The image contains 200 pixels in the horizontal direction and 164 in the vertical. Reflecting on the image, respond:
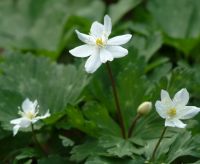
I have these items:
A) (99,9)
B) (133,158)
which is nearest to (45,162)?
(133,158)

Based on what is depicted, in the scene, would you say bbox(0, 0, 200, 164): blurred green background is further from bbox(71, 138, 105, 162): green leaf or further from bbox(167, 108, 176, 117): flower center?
bbox(167, 108, 176, 117): flower center

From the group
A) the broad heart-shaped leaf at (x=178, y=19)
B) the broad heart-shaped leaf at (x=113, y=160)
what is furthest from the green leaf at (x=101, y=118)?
the broad heart-shaped leaf at (x=178, y=19)

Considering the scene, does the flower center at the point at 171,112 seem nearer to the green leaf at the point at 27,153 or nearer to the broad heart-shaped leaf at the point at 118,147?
the broad heart-shaped leaf at the point at 118,147

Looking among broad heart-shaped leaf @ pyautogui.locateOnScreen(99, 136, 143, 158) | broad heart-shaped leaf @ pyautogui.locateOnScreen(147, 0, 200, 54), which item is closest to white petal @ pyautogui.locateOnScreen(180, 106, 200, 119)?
broad heart-shaped leaf @ pyautogui.locateOnScreen(99, 136, 143, 158)

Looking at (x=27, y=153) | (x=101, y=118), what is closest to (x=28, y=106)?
(x=27, y=153)

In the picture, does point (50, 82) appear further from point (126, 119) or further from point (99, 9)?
point (99, 9)

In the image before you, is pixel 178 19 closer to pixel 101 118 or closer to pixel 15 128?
pixel 101 118

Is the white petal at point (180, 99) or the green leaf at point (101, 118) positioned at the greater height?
the green leaf at point (101, 118)

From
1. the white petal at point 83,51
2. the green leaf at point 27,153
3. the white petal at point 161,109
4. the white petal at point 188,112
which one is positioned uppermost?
the white petal at point 83,51
